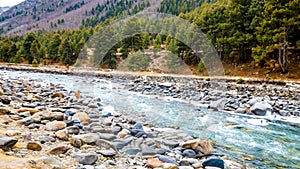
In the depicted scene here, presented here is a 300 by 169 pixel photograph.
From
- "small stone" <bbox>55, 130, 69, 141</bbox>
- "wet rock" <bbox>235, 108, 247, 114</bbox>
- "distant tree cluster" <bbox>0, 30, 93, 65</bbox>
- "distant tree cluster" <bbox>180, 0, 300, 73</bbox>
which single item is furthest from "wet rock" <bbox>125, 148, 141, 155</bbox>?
"distant tree cluster" <bbox>0, 30, 93, 65</bbox>

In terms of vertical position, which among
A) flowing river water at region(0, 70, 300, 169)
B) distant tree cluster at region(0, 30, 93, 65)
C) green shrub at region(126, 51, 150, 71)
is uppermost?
distant tree cluster at region(0, 30, 93, 65)

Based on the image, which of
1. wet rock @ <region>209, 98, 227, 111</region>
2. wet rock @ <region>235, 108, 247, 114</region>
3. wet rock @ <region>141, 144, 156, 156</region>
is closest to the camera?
wet rock @ <region>141, 144, 156, 156</region>

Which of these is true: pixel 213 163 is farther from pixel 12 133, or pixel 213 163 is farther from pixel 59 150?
pixel 12 133

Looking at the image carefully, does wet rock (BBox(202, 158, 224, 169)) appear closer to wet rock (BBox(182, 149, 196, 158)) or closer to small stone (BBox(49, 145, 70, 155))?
wet rock (BBox(182, 149, 196, 158))

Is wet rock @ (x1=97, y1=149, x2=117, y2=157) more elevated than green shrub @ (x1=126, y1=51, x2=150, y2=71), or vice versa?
green shrub @ (x1=126, y1=51, x2=150, y2=71)

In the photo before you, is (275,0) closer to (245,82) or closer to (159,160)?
(245,82)

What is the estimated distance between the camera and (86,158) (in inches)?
152

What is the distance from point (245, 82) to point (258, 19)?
10118mm

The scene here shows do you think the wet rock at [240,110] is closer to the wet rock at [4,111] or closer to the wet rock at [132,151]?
the wet rock at [132,151]

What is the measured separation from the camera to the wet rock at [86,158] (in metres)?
3.83

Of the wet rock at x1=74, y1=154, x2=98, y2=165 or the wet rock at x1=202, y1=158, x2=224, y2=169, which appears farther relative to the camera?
the wet rock at x1=202, y1=158, x2=224, y2=169

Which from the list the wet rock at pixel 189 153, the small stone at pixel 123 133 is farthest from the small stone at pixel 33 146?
the wet rock at pixel 189 153

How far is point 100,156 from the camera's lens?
4215mm

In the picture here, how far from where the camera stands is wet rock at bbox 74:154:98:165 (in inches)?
151
